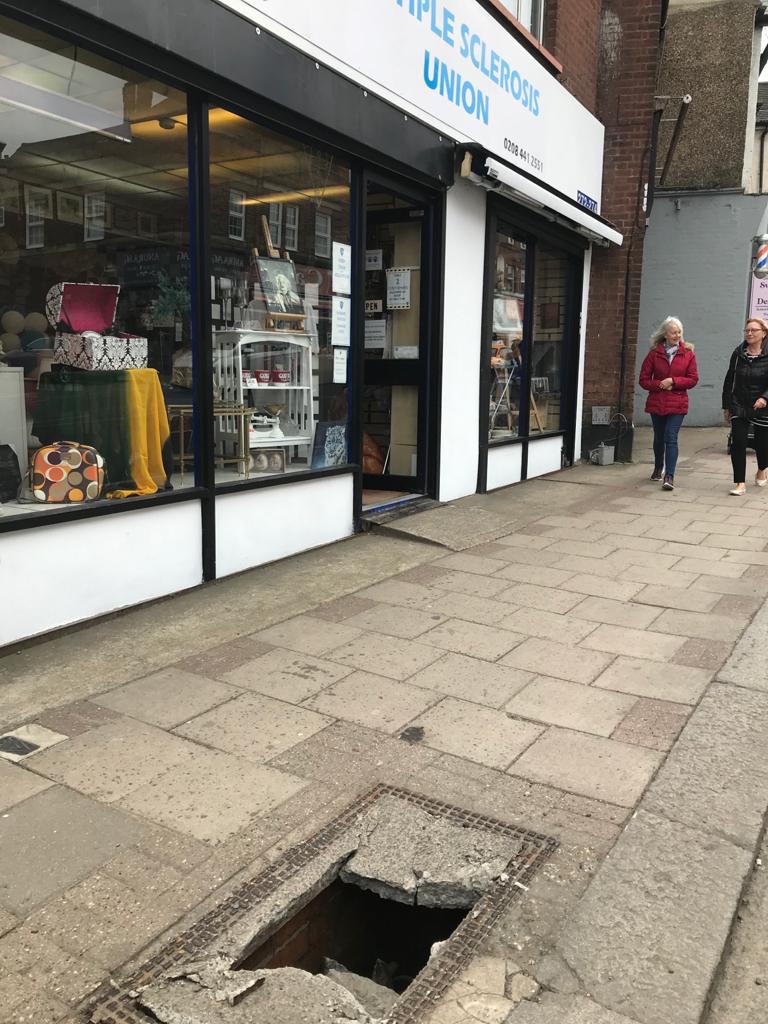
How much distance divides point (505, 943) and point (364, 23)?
577 centimetres

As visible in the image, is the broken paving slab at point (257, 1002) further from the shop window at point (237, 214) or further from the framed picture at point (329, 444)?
the shop window at point (237, 214)

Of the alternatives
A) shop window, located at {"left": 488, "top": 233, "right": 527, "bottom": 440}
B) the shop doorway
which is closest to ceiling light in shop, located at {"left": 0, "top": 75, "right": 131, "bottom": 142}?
the shop doorway

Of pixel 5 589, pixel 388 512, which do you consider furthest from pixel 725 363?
pixel 5 589

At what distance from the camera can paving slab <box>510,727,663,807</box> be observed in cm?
285

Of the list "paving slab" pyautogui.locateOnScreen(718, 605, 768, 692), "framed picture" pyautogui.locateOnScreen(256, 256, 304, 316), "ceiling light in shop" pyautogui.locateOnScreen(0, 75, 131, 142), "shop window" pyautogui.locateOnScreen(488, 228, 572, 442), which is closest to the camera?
"paving slab" pyautogui.locateOnScreen(718, 605, 768, 692)

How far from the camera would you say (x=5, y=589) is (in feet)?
12.8

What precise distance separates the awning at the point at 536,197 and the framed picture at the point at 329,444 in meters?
2.50

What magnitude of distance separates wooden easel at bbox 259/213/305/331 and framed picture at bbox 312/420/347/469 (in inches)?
29.5

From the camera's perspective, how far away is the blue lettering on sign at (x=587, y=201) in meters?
10.0

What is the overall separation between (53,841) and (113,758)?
→ 507 mm

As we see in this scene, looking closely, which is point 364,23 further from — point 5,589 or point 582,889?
point 582,889

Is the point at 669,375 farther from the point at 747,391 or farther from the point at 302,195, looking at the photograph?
the point at 302,195

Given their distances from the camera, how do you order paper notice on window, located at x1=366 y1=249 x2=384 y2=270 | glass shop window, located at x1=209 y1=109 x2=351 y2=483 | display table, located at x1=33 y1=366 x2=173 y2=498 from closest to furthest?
display table, located at x1=33 y1=366 x2=173 y2=498 → glass shop window, located at x1=209 y1=109 x2=351 y2=483 → paper notice on window, located at x1=366 y1=249 x2=384 y2=270

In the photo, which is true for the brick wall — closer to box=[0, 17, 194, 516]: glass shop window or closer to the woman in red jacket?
the woman in red jacket
